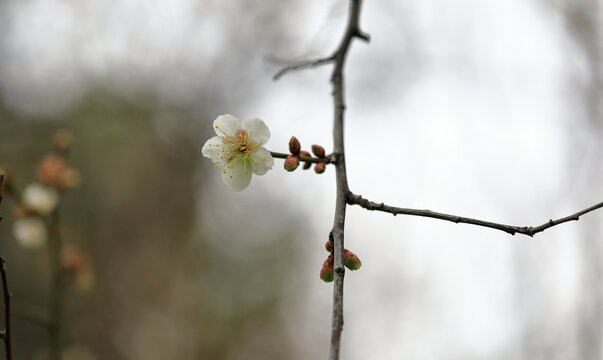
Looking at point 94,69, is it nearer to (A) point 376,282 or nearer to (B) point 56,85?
(B) point 56,85

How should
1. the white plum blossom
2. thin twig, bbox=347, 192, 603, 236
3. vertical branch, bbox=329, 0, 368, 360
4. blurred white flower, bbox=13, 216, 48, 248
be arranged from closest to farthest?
1. vertical branch, bbox=329, 0, 368, 360
2. thin twig, bbox=347, 192, 603, 236
3. the white plum blossom
4. blurred white flower, bbox=13, 216, 48, 248

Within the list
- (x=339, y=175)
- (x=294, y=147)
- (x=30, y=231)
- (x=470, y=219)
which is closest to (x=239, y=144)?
(x=294, y=147)

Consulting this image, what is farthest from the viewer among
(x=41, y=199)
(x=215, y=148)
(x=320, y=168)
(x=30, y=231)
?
(x=30, y=231)

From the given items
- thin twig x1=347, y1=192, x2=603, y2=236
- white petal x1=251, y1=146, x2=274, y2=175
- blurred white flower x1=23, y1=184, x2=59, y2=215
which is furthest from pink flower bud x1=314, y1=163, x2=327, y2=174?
blurred white flower x1=23, y1=184, x2=59, y2=215

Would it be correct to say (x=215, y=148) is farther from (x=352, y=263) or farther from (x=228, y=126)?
(x=352, y=263)

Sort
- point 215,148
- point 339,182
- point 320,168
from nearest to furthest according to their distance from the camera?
point 339,182 < point 320,168 < point 215,148

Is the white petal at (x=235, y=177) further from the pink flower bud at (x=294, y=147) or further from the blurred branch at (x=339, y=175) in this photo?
the blurred branch at (x=339, y=175)

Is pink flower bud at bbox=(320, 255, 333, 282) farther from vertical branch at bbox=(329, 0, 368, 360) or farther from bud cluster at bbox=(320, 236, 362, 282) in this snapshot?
vertical branch at bbox=(329, 0, 368, 360)
